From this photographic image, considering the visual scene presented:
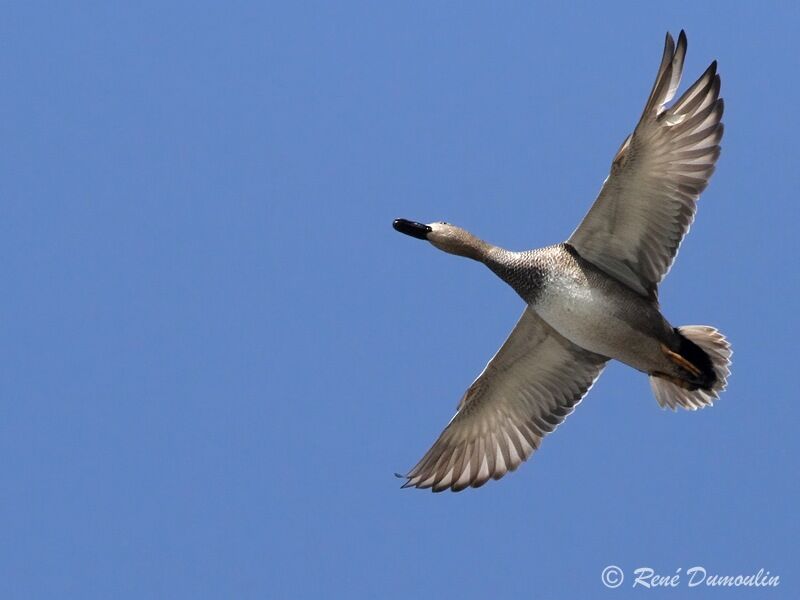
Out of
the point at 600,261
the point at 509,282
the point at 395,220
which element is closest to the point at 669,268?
the point at 600,261

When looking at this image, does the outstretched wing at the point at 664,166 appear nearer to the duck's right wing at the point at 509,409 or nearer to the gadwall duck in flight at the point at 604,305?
the gadwall duck in flight at the point at 604,305

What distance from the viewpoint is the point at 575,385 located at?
11789mm

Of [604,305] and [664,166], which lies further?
[604,305]

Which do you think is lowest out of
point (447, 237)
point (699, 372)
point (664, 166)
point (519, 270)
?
point (699, 372)

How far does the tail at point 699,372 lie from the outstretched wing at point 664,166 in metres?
0.83

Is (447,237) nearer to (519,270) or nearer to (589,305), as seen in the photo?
(519,270)

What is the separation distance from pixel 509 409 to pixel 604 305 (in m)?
1.57

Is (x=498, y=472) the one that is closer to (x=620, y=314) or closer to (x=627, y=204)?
(x=620, y=314)

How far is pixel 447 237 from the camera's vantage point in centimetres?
1144

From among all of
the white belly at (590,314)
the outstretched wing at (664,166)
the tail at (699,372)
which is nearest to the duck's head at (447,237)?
the white belly at (590,314)

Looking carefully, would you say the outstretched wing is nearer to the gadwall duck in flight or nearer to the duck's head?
the gadwall duck in flight

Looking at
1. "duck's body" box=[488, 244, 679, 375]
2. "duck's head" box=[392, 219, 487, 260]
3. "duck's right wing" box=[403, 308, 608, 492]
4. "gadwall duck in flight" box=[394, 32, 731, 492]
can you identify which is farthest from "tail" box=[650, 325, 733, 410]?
"duck's head" box=[392, 219, 487, 260]

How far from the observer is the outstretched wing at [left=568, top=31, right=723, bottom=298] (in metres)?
10.5

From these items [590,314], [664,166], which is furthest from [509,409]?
[664,166]
